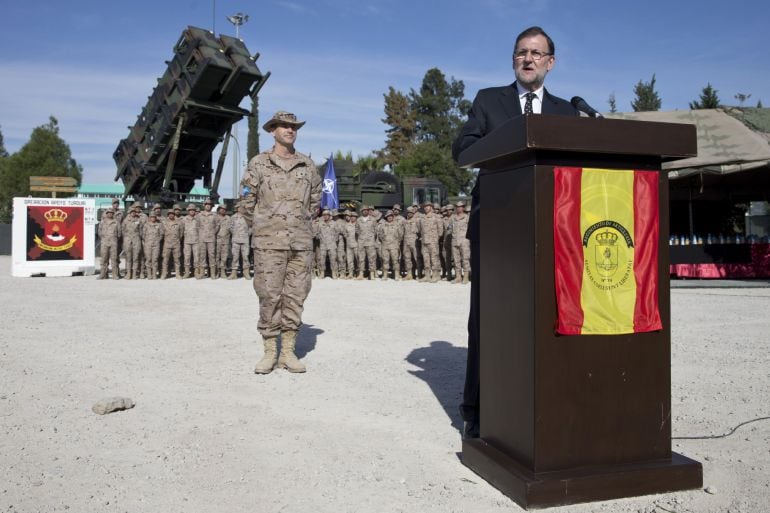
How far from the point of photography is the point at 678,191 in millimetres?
11648

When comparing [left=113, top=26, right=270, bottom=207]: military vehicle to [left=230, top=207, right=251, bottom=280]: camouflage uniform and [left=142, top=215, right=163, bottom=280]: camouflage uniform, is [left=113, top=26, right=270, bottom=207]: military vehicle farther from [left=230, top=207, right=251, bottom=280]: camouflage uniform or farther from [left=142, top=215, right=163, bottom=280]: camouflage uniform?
[left=230, top=207, right=251, bottom=280]: camouflage uniform

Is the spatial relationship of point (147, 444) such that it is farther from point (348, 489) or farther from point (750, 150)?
point (750, 150)

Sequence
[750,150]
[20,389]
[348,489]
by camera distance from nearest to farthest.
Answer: [348,489], [20,389], [750,150]

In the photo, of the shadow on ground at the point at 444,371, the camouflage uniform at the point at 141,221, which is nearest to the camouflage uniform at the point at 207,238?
the camouflage uniform at the point at 141,221

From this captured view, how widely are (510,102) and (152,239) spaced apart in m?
12.4

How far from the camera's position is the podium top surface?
190 centimetres

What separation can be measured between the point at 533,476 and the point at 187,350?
374 cm

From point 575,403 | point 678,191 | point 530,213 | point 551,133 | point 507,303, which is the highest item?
point 678,191

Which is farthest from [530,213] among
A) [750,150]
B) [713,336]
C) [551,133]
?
[750,150]

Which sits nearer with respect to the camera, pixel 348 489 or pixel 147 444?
pixel 348 489

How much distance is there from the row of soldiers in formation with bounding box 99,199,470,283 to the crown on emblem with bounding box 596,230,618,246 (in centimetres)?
1109

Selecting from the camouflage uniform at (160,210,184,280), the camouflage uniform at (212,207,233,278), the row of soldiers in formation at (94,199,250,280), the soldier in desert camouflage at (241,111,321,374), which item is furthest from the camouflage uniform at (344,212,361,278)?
the soldier in desert camouflage at (241,111,321,374)

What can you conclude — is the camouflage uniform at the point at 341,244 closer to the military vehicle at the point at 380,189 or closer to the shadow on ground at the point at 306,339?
the military vehicle at the point at 380,189

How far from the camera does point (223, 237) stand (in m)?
14.0
